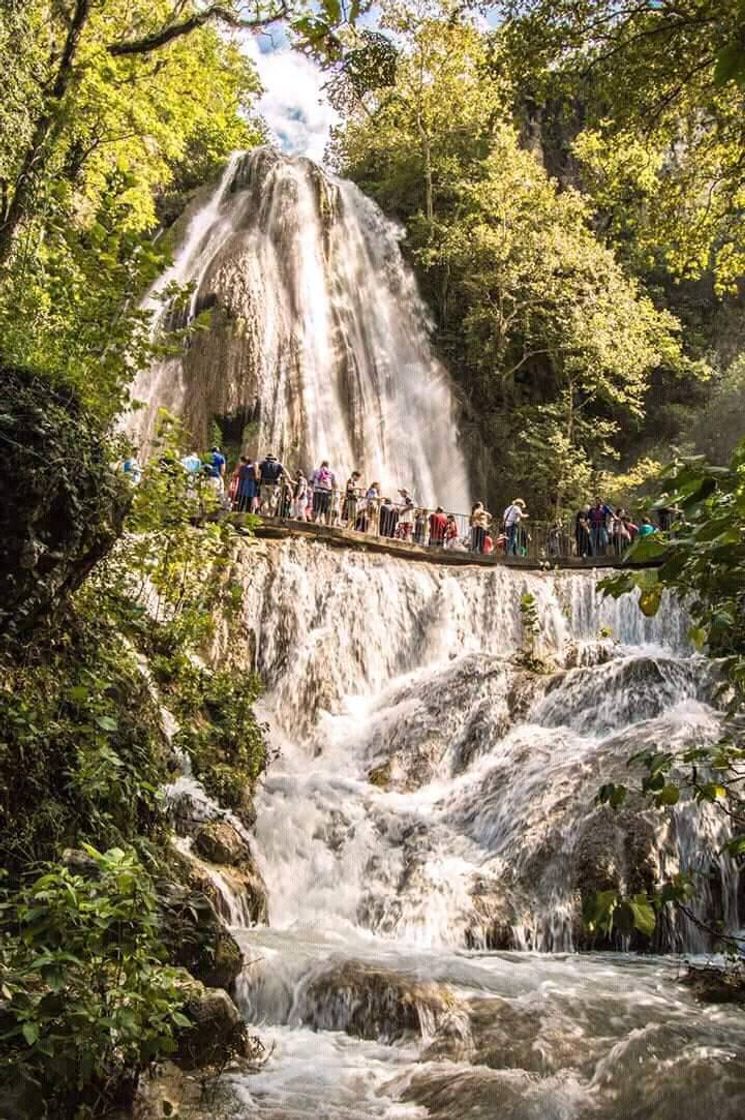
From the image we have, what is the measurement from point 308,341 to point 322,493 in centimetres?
640

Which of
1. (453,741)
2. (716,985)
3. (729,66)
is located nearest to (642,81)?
(729,66)

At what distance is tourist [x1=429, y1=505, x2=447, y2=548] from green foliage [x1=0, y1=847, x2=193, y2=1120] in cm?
1642

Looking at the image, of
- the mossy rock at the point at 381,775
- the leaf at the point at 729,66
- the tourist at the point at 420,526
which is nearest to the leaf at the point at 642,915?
the leaf at the point at 729,66

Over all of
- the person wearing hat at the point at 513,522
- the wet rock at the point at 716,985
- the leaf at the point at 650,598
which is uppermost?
the person wearing hat at the point at 513,522

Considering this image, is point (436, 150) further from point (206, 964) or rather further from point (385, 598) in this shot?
point (206, 964)

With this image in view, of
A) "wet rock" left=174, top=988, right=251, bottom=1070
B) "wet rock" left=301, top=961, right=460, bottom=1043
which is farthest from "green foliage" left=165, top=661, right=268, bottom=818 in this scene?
"wet rock" left=174, top=988, right=251, bottom=1070

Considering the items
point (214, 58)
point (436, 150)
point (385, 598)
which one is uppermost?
point (436, 150)

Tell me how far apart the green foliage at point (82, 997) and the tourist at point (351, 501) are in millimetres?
14626

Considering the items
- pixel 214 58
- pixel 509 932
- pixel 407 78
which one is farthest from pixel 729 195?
pixel 407 78

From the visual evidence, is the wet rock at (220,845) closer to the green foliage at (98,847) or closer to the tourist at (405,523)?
the green foliage at (98,847)

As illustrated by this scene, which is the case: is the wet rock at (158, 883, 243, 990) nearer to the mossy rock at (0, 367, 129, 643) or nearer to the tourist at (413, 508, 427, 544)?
the mossy rock at (0, 367, 129, 643)

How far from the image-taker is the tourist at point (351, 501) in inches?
703

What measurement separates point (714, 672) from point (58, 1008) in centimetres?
984

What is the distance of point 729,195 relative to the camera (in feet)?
24.3
